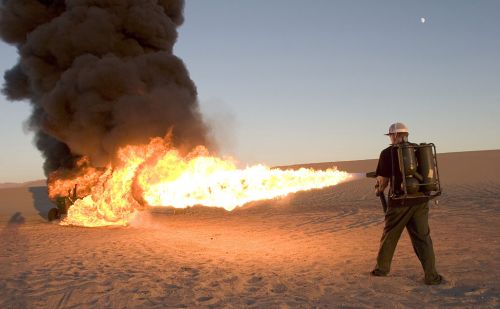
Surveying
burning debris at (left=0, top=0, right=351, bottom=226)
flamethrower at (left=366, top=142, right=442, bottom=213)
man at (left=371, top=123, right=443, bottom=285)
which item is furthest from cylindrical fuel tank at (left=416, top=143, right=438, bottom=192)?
burning debris at (left=0, top=0, right=351, bottom=226)

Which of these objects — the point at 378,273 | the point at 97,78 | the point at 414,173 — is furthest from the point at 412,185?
the point at 97,78

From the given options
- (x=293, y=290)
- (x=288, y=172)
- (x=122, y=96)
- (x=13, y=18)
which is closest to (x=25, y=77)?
(x=13, y=18)

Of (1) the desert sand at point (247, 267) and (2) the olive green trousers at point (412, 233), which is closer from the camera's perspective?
(1) the desert sand at point (247, 267)

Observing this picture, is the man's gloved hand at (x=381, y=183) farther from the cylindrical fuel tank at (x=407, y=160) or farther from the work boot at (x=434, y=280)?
the work boot at (x=434, y=280)

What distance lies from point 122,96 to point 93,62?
6.33 ft

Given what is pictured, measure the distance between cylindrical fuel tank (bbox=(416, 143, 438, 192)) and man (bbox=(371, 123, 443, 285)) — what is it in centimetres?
28

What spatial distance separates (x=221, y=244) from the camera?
10.6 m

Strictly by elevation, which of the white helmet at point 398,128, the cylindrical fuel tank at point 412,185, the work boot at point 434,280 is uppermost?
the white helmet at point 398,128

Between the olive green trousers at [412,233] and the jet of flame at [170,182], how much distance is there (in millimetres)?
6137

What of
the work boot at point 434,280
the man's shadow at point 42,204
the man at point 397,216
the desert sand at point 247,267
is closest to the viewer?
the desert sand at point 247,267

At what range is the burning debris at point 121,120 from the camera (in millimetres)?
13875

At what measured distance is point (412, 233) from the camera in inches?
259

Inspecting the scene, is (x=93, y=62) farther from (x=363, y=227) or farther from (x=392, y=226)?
(x=392, y=226)

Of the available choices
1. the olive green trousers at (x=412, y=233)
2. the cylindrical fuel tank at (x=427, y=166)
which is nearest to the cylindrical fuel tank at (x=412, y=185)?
the cylindrical fuel tank at (x=427, y=166)
